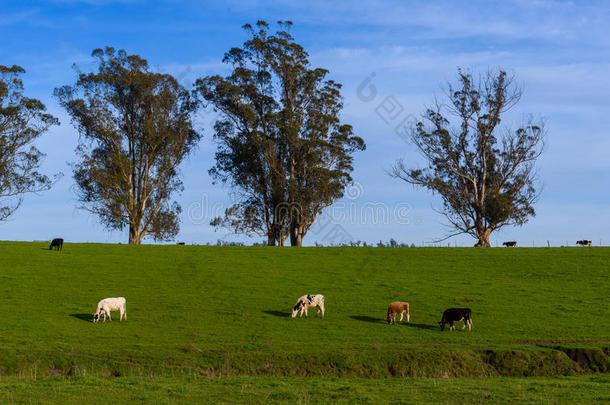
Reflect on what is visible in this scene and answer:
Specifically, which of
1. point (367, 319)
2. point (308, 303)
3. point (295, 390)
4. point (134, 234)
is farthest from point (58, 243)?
point (295, 390)

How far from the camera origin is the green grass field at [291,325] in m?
20.4

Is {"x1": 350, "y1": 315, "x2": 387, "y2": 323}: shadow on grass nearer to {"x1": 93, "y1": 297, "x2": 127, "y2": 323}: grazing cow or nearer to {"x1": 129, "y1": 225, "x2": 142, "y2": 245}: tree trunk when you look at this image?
{"x1": 93, "y1": 297, "x2": 127, "y2": 323}: grazing cow

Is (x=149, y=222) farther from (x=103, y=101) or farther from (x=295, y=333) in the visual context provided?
(x=295, y=333)

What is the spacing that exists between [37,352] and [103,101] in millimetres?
47972

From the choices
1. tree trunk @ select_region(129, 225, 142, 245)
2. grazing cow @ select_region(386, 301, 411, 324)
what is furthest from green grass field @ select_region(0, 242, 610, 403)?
tree trunk @ select_region(129, 225, 142, 245)

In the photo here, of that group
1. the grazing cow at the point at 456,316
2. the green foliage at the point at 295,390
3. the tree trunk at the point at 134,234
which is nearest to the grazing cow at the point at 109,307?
the green foliage at the point at 295,390

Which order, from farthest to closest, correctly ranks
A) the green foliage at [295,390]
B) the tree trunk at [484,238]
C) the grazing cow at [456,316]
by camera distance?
the tree trunk at [484,238] < the grazing cow at [456,316] < the green foliage at [295,390]

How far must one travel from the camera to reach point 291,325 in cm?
2920

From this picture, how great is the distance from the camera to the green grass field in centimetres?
2036

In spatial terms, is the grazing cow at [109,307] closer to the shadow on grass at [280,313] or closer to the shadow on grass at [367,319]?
the shadow on grass at [280,313]

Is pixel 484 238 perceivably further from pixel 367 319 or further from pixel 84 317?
pixel 84 317

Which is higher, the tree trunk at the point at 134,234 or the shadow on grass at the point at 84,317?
the tree trunk at the point at 134,234

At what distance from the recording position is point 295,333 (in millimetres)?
27562

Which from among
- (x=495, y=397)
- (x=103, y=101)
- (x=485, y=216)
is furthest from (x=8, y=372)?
(x=485, y=216)
